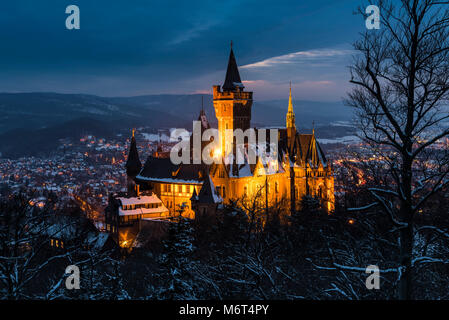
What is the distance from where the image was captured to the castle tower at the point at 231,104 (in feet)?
201

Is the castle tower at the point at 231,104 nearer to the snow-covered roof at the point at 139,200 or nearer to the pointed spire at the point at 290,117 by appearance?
the pointed spire at the point at 290,117

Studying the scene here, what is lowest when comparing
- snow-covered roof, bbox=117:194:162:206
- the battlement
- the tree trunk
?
snow-covered roof, bbox=117:194:162:206

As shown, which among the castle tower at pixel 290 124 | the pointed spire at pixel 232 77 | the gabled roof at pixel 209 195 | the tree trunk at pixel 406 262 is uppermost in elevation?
the pointed spire at pixel 232 77

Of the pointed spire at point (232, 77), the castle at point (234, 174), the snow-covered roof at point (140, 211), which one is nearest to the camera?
the snow-covered roof at point (140, 211)

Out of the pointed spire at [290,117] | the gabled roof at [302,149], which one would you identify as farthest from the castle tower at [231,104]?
the pointed spire at [290,117]

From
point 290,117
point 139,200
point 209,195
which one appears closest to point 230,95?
point 290,117

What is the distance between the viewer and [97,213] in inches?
A: 3250

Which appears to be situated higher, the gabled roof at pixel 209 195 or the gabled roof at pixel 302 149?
the gabled roof at pixel 302 149

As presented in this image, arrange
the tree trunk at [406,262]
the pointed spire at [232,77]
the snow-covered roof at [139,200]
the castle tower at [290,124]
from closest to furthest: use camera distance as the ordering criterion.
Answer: the tree trunk at [406,262]
the snow-covered roof at [139,200]
the pointed spire at [232,77]
the castle tower at [290,124]

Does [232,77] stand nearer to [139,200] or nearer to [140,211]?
[139,200]

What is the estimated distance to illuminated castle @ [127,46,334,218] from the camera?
55875 millimetres

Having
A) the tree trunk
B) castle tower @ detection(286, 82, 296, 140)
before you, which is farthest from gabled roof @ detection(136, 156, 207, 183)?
the tree trunk

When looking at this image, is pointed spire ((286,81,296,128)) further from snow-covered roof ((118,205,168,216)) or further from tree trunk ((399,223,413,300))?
tree trunk ((399,223,413,300))
